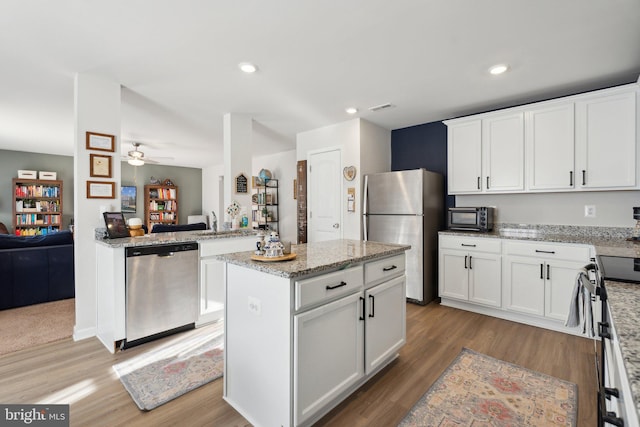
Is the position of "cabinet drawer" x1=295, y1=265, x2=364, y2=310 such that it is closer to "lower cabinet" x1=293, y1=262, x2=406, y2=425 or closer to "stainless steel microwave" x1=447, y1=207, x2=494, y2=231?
"lower cabinet" x1=293, y1=262, x2=406, y2=425

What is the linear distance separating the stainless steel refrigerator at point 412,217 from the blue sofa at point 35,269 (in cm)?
391

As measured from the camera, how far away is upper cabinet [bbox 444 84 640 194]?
280cm

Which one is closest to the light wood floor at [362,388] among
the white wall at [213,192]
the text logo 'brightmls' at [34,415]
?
the text logo 'brightmls' at [34,415]

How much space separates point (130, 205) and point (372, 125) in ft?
23.3

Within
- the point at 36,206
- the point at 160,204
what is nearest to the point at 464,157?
the point at 160,204

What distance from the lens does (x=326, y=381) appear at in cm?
170

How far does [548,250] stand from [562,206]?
31.8 inches

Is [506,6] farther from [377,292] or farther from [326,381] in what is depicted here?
[326,381]

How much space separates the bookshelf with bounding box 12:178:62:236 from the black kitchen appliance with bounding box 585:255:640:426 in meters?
8.64

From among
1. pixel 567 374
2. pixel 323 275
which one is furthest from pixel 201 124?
pixel 567 374

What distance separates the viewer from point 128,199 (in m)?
8.13

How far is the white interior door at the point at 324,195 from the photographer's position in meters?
4.48

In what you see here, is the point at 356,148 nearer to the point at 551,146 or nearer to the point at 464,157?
the point at 464,157

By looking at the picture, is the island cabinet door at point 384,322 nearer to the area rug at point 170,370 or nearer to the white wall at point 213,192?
the area rug at point 170,370
